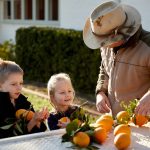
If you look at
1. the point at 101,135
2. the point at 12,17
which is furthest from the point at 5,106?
the point at 12,17


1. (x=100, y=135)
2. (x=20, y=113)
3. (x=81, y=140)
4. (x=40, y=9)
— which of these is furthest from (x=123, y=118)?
(x=40, y=9)

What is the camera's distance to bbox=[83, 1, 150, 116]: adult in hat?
3.47m

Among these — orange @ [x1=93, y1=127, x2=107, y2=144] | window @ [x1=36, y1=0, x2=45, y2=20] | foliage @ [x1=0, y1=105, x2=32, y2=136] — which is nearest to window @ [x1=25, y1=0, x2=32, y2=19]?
window @ [x1=36, y1=0, x2=45, y2=20]

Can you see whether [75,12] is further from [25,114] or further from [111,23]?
[25,114]

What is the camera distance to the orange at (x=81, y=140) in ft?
8.30

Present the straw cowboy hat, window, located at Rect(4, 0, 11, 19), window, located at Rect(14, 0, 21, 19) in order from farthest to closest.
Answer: window, located at Rect(4, 0, 11, 19), window, located at Rect(14, 0, 21, 19), the straw cowboy hat

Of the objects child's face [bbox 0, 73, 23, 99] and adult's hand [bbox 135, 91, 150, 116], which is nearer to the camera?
adult's hand [bbox 135, 91, 150, 116]

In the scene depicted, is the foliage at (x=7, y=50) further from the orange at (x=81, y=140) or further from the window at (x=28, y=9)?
the orange at (x=81, y=140)

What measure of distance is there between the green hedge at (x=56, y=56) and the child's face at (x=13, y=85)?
619cm

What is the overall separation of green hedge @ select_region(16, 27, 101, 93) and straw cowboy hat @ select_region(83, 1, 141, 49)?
5774 mm

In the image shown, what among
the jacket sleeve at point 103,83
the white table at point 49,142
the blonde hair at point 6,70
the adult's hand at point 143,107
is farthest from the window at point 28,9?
the white table at point 49,142

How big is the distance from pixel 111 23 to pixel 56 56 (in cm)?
811

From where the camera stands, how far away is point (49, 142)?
105 inches

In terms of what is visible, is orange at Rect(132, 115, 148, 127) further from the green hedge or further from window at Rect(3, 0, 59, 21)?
window at Rect(3, 0, 59, 21)
